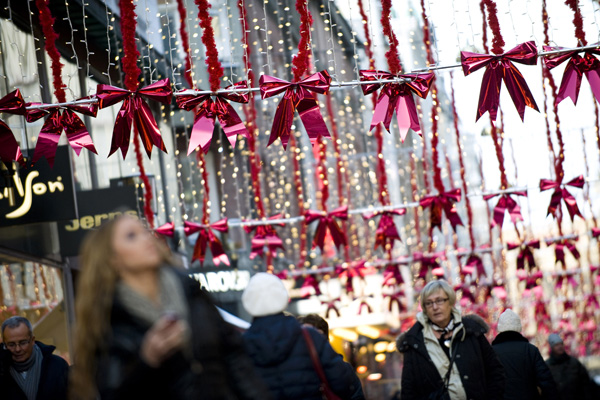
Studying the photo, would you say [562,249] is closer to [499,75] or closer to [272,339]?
[499,75]

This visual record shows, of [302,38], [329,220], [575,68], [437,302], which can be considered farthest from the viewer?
[329,220]

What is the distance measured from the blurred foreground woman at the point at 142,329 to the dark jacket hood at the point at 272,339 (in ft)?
4.86

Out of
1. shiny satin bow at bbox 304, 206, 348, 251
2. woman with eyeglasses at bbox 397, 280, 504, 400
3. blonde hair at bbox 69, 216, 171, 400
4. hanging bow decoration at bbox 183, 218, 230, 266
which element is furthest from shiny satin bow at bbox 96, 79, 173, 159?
shiny satin bow at bbox 304, 206, 348, 251

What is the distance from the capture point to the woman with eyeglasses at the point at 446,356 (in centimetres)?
707

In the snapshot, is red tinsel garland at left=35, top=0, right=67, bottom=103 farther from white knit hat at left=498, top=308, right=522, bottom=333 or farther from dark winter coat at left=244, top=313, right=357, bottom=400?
white knit hat at left=498, top=308, right=522, bottom=333

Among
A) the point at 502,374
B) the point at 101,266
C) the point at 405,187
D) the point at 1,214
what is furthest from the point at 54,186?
the point at 405,187

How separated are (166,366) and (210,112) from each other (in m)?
4.53

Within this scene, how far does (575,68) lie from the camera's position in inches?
313

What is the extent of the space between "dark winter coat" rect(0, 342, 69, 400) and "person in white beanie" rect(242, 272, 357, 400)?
86.8 inches

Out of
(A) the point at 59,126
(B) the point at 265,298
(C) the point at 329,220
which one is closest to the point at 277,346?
(B) the point at 265,298

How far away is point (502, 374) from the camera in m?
7.24

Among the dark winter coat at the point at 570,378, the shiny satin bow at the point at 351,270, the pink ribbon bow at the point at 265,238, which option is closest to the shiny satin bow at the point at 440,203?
the pink ribbon bow at the point at 265,238

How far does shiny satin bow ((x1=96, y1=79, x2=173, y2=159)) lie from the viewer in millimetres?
7540

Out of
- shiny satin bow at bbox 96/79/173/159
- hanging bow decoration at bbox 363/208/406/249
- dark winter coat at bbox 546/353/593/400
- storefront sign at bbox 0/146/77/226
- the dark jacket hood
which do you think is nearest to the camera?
the dark jacket hood
